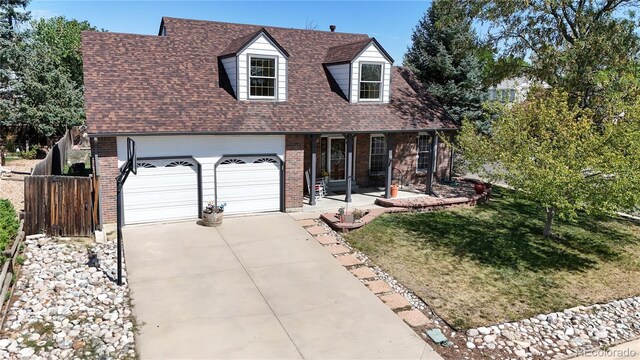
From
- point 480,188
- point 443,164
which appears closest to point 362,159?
point 443,164

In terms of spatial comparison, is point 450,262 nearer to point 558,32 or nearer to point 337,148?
point 337,148

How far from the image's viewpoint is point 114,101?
1432cm

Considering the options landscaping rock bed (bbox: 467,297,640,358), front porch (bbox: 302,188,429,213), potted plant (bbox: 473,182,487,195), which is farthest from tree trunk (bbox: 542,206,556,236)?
front porch (bbox: 302,188,429,213)

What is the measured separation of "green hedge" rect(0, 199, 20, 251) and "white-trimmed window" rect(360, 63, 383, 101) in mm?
12805

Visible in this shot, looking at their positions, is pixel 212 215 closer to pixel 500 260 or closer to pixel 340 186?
pixel 340 186

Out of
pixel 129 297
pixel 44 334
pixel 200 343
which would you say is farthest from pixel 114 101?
pixel 200 343

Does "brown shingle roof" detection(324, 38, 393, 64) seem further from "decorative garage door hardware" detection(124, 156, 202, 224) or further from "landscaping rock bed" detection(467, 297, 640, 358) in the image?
"landscaping rock bed" detection(467, 297, 640, 358)

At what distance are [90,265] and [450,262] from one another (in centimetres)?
917

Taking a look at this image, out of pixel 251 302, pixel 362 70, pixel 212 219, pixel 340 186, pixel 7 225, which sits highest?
pixel 362 70

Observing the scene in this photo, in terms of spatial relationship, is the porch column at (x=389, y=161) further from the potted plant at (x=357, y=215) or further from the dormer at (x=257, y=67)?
the dormer at (x=257, y=67)

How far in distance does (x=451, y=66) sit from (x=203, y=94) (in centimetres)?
1517

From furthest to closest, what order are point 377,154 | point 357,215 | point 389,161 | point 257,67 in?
1. point 377,154
2. point 389,161
3. point 257,67
4. point 357,215

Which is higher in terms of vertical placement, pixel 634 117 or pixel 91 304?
pixel 634 117

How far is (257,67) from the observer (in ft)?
54.7
